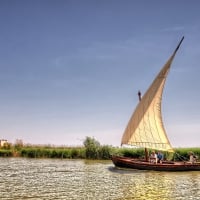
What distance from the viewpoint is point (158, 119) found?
3538 centimetres

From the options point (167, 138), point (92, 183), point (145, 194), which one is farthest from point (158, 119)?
point (145, 194)

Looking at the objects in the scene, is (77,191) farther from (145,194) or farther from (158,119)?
(158,119)

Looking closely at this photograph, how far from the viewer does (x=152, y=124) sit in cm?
3525

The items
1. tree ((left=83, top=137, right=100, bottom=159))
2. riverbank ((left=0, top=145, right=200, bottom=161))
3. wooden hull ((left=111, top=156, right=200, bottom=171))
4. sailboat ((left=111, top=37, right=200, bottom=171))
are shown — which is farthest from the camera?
tree ((left=83, top=137, right=100, bottom=159))

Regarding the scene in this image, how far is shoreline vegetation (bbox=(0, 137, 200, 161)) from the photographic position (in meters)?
46.0

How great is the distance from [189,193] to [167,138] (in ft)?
51.0

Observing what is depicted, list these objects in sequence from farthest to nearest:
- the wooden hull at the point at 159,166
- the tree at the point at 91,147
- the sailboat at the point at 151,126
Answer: the tree at the point at 91,147
the sailboat at the point at 151,126
the wooden hull at the point at 159,166

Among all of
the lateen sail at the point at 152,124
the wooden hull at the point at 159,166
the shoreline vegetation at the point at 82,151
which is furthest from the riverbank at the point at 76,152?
the lateen sail at the point at 152,124

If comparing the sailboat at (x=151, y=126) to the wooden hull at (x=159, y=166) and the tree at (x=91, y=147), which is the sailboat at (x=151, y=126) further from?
the tree at (x=91, y=147)

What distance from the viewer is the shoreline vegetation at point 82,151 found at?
4600 cm

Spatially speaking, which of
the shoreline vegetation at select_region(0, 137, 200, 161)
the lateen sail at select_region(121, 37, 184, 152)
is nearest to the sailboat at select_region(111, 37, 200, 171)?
the lateen sail at select_region(121, 37, 184, 152)

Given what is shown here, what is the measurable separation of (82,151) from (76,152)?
3.14 feet

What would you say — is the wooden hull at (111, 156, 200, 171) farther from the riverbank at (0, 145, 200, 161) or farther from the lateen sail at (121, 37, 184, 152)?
the riverbank at (0, 145, 200, 161)

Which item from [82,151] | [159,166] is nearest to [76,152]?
[82,151]
